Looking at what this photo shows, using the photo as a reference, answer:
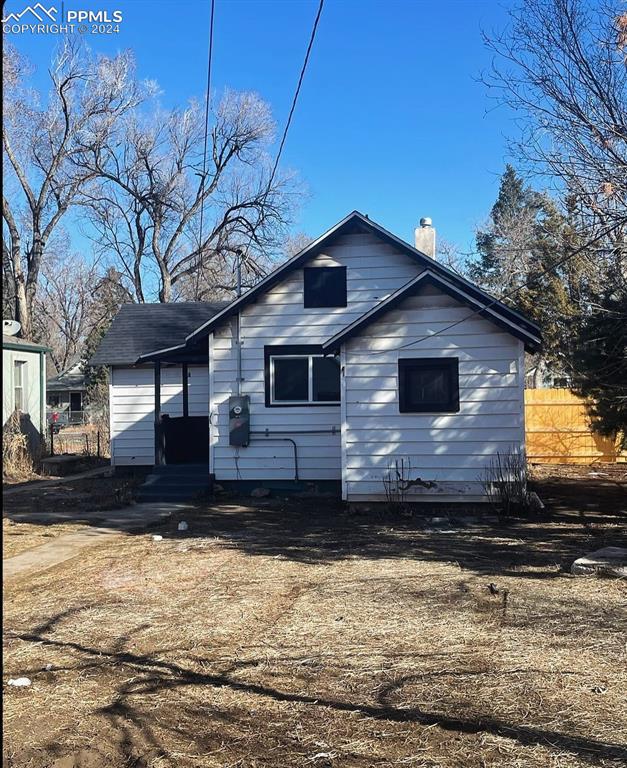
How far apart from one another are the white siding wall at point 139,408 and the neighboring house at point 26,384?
3.66 metres

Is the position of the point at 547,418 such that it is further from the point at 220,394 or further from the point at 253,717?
the point at 253,717

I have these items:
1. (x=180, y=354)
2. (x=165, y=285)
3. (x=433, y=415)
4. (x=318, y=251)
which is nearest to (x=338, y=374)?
(x=318, y=251)

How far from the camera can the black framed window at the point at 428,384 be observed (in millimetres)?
11914

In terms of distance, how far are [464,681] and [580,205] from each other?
7.42 metres

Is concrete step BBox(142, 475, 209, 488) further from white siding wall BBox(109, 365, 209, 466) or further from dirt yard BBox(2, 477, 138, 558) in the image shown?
white siding wall BBox(109, 365, 209, 466)

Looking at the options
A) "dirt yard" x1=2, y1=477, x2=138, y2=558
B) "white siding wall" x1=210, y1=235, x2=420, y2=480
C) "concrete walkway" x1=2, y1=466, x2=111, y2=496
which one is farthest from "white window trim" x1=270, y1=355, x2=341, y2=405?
"concrete walkway" x1=2, y1=466, x2=111, y2=496

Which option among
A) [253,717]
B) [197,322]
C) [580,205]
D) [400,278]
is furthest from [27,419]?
[253,717]

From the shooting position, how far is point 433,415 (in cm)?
1191

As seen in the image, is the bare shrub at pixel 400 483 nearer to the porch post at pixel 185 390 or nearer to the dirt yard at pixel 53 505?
the dirt yard at pixel 53 505

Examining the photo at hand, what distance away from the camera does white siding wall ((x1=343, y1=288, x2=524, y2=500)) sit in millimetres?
11805

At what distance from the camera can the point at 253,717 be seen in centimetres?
416

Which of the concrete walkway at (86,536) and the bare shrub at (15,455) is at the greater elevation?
the bare shrub at (15,455)

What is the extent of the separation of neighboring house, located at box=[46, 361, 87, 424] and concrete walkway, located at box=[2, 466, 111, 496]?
27.5 meters

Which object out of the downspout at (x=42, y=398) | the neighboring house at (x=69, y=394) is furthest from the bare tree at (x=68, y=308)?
the downspout at (x=42, y=398)
